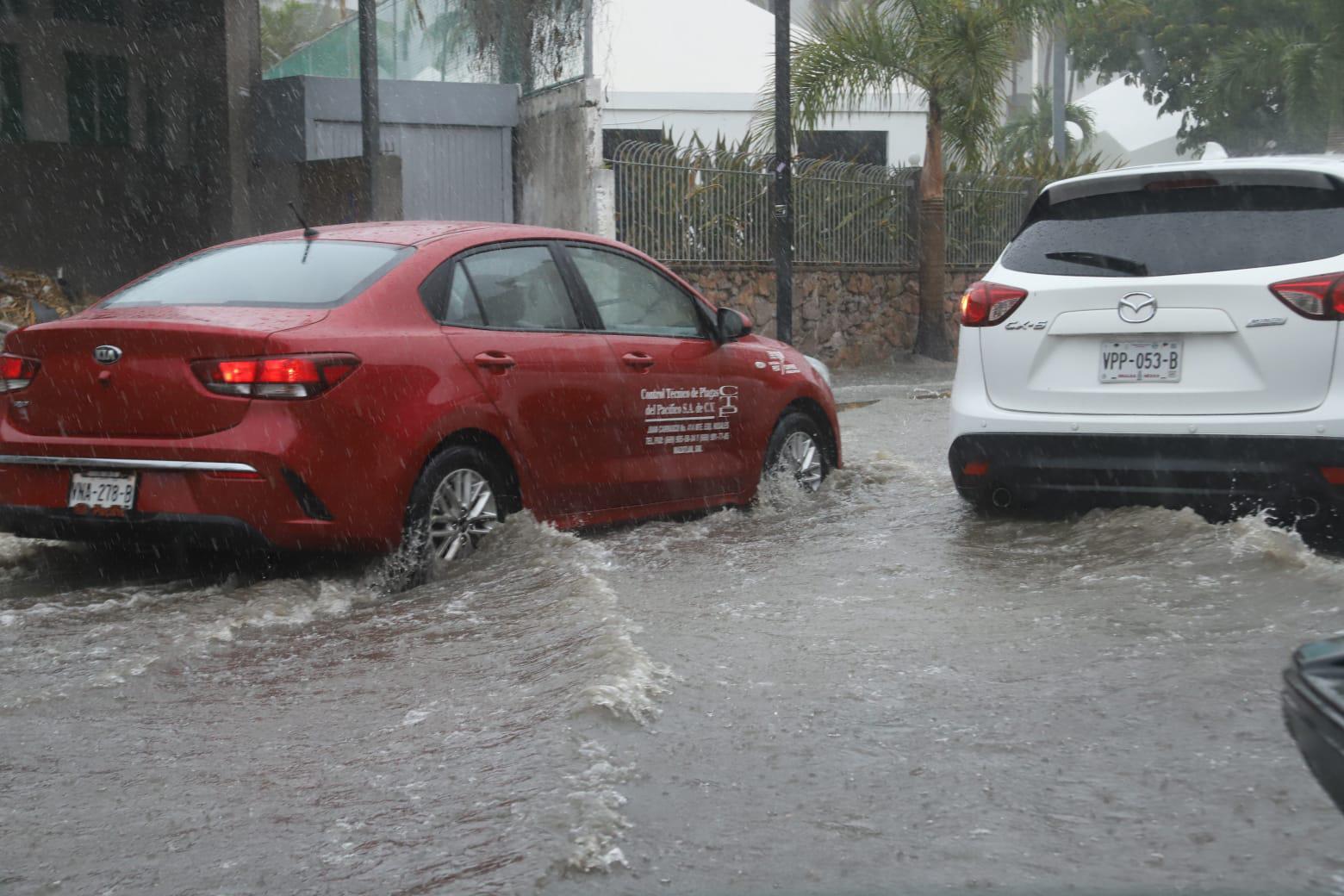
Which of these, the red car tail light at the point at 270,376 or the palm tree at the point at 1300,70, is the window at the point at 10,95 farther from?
the palm tree at the point at 1300,70

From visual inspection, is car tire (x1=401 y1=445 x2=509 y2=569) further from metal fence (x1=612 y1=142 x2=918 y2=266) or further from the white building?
the white building

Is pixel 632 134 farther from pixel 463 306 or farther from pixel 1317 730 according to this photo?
pixel 1317 730

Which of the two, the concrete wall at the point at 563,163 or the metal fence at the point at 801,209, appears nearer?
the concrete wall at the point at 563,163

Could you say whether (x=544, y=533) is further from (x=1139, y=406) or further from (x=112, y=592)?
(x=1139, y=406)

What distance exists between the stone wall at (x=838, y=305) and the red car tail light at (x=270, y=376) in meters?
13.1

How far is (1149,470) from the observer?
6.24m

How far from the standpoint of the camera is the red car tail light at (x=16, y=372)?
5.93 m

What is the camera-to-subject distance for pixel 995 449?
667 cm

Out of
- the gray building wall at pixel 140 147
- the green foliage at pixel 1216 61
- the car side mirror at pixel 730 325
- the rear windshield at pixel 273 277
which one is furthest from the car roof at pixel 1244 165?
the green foliage at pixel 1216 61

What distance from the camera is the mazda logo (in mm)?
6199

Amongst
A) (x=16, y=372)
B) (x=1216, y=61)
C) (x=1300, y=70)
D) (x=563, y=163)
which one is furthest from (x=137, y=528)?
(x=1216, y=61)

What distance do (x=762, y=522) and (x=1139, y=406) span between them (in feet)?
6.74

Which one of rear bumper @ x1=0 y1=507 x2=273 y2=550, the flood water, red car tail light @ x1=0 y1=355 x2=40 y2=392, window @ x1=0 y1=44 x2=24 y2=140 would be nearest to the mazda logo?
the flood water

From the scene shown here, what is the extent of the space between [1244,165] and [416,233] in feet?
10.9
